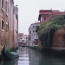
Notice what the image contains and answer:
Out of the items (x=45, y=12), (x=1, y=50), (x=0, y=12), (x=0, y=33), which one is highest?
(x=45, y=12)

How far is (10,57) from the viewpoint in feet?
49.4

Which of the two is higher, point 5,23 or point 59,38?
point 5,23

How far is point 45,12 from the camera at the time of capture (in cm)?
4028

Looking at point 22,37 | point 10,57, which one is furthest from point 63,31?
point 22,37

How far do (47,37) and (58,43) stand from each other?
1540 mm

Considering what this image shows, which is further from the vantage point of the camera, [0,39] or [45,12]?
[45,12]

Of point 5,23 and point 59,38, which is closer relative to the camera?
point 5,23

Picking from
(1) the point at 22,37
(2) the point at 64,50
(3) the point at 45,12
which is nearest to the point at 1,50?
(2) the point at 64,50

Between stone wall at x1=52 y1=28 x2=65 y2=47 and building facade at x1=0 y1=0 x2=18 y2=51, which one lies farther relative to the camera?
stone wall at x1=52 y1=28 x2=65 y2=47

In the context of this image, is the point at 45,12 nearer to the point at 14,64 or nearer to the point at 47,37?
the point at 47,37

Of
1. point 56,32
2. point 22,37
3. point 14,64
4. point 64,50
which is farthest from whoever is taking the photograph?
point 22,37

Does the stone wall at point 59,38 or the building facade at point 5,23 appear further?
the stone wall at point 59,38

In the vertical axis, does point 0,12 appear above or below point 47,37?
above

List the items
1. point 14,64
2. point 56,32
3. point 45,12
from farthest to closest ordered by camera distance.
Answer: point 45,12 → point 56,32 → point 14,64
